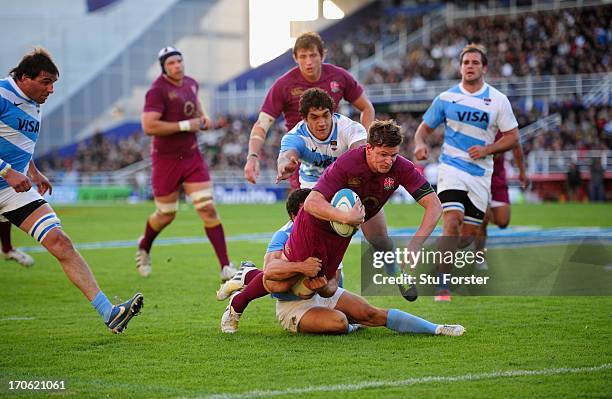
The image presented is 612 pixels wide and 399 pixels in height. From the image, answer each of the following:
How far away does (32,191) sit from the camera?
24.1ft

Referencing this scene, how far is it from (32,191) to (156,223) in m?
4.00

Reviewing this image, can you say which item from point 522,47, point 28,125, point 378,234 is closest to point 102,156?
point 522,47

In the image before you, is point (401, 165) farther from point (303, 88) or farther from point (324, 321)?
point (303, 88)

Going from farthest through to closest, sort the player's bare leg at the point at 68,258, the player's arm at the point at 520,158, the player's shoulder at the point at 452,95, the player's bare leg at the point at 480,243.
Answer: the player's bare leg at the point at 480,243
the player's arm at the point at 520,158
the player's shoulder at the point at 452,95
the player's bare leg at the point at 68,258

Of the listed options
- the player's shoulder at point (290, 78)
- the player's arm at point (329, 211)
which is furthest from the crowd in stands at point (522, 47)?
the player's arm at point (329, 211)

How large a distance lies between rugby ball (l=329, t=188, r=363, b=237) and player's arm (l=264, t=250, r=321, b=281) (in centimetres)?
31

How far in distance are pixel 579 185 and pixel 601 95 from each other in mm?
5193

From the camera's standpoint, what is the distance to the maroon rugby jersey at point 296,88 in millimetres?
8977

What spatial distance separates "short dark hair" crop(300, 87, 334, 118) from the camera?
7.26 meters

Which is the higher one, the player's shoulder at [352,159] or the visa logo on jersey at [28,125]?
the visa logo on jersey at [28,125]

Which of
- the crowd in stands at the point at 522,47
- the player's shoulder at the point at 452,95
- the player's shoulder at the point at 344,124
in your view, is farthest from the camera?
the crowd in stands at the point at 522,47

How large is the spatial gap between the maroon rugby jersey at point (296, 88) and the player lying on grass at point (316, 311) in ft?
6.33

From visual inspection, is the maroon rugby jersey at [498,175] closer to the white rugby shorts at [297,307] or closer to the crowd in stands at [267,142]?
the white rugby shorts at [297,307]

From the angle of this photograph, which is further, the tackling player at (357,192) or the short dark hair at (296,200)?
the short dark hair at (296,200)
